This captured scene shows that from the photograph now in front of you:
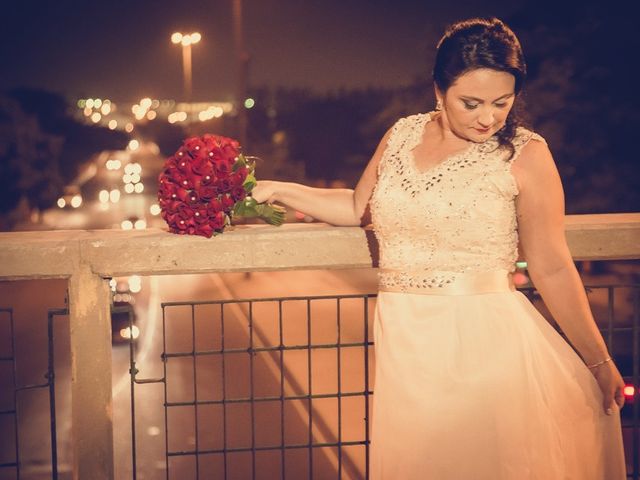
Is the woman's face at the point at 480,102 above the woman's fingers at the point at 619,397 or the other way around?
above

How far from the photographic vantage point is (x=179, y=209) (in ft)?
11.5

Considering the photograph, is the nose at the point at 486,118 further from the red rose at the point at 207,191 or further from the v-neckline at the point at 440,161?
the red rose at the point at 207,191

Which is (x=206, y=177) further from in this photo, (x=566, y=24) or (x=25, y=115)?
(x=25, y=115)

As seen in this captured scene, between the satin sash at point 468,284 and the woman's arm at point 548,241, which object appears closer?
the woman's arm at point 548,241

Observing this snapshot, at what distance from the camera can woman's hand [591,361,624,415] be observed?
301 cm

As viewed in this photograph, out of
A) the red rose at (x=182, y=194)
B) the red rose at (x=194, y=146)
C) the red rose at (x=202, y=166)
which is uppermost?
the red rose at (x=194, y=146)

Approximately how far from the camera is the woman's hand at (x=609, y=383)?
3.01 meters

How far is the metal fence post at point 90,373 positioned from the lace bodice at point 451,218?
137cm

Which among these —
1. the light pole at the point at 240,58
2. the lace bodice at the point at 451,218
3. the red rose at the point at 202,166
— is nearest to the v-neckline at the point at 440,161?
the lace bodice at the point at 451,218

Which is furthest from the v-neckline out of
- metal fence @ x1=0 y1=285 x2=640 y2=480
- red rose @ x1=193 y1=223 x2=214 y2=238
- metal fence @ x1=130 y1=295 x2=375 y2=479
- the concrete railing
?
metal fence @ x1=130 y1=295 x2=375 y2=479

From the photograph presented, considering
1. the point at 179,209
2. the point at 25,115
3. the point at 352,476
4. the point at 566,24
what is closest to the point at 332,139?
the point at 25,115

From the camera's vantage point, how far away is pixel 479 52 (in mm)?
2744

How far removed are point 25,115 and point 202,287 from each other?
33.0 meters

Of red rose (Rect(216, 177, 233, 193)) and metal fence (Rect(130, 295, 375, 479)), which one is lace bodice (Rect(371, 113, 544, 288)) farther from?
metal fence (Rect(130, 295, 375, 479))
